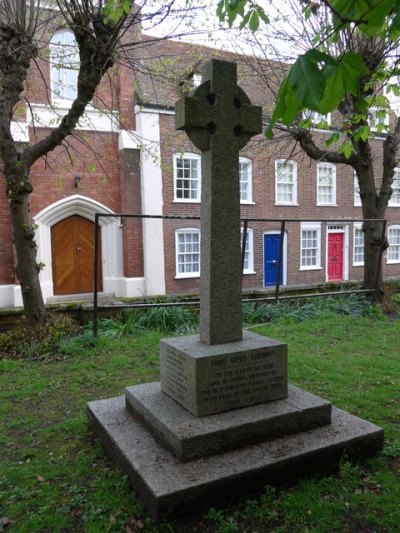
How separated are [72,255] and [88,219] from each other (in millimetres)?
1403

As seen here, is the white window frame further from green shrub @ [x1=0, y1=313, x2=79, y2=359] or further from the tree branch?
green shrub @ [x1=0, y1=313, x2=79, y2=359]

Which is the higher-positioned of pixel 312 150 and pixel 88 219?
pixel 312 150

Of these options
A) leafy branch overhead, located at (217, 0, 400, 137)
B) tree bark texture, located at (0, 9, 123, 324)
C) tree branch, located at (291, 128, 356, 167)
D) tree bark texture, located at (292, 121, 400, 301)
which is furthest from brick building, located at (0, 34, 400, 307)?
leafy branch overhead, located at (217, 0, 400, 137)

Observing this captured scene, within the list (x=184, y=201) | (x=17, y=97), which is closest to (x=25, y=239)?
(x=17, y=97)

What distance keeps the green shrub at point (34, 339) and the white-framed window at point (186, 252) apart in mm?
7950

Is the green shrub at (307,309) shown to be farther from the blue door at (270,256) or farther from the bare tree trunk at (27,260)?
the blue door at (270,256)

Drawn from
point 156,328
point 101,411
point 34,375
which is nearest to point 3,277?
point 156,328

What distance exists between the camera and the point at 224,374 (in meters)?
3.48

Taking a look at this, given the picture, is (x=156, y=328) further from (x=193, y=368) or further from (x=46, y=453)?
(x=193, y=368)

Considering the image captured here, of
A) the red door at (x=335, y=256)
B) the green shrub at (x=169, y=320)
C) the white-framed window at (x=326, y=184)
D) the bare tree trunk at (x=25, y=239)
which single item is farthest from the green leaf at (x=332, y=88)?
the red door at (x=335, y=256)

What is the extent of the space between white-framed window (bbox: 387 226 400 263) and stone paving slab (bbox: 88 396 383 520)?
20.5m

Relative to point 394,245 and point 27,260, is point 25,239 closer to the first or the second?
point 27,260

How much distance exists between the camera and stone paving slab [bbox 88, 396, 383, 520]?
2828mm

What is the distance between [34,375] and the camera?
6.28 m
